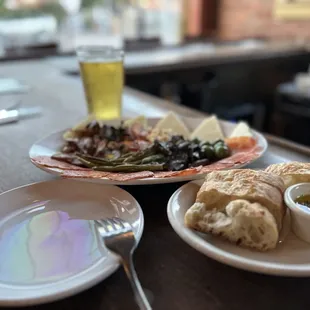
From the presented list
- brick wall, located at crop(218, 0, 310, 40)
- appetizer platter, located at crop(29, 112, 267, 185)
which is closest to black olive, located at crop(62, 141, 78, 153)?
appetizer platter, located at crop(29, 112, 267, 185)

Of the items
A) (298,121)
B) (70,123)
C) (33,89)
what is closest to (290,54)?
(298,121)

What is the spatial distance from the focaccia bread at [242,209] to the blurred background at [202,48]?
4.87ft

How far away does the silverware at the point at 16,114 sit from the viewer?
115 cm

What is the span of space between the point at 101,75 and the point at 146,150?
1.34 feet

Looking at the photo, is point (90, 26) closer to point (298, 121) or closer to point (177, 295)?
point (298, 121)

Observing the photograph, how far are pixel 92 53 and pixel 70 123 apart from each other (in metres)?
0.20

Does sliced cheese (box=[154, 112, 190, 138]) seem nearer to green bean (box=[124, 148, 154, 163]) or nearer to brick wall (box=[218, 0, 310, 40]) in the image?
green bean (box=[124, 148, 154, 163])

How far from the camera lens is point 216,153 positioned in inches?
30.8

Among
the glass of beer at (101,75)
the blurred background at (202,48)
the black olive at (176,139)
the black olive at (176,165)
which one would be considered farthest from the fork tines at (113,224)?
the blurred background at (202,48)

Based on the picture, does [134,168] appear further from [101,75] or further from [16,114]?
[16,114]

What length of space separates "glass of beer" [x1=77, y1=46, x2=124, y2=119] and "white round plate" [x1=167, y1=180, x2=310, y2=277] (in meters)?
0.61

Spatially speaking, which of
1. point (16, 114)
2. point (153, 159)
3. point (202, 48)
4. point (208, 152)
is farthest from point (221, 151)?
point (202, 48)

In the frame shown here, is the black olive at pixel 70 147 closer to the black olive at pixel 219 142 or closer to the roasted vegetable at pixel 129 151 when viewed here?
the roasted vegetable at pixel 129 151

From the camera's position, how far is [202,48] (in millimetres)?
2760
